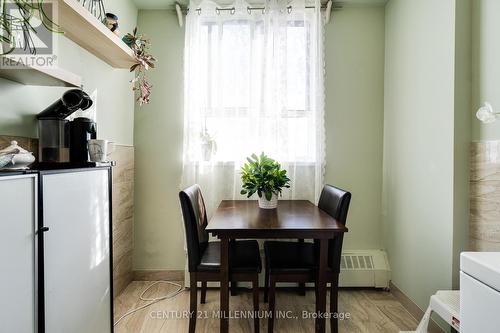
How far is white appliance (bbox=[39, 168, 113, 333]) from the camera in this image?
998 millimetres

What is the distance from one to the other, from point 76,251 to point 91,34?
1206 mm

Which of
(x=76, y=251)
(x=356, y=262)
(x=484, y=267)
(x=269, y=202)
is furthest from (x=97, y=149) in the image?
(x=356, y=262)

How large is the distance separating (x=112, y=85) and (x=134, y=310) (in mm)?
1783

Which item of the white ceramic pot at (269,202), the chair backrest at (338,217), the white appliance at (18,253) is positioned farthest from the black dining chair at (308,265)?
the white appliance at (18,253)

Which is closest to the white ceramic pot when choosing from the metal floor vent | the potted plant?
the potted plant

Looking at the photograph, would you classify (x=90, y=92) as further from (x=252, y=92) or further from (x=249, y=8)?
(x=249, y=8)

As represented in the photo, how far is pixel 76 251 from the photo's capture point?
1.15 m

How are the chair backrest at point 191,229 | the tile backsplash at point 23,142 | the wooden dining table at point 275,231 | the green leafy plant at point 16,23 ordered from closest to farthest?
1. the green leafy plant at point 16,23
2. the tile backsplash at point 23,142
3. the wooden dining table at point 275,231
4. the chair backrest at point 191,229

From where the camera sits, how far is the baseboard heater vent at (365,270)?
7.59ft

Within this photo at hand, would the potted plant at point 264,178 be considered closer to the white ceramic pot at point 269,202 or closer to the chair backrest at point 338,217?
the white ceramic pot at point 269,202

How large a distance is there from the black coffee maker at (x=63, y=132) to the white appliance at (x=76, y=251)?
0.14m

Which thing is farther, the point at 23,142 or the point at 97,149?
the point at 97,149

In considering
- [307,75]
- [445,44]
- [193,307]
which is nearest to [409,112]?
[445,44]

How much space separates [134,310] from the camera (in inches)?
78.5
